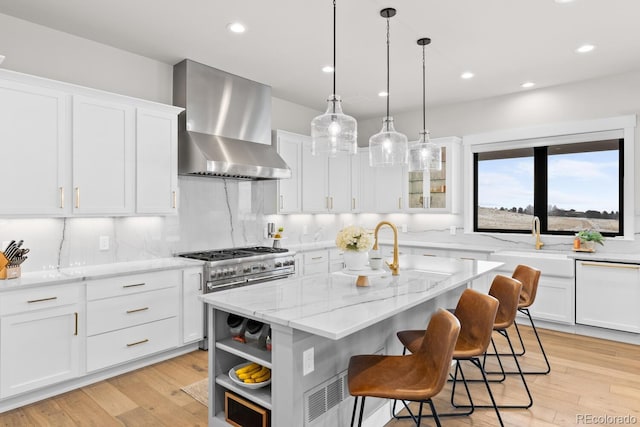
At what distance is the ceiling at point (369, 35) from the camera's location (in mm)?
2973

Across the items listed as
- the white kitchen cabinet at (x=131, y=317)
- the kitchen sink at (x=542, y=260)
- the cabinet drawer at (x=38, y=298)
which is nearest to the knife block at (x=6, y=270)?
the cabinet drawer at (x=38, y=298)

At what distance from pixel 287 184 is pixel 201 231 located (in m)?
1.28

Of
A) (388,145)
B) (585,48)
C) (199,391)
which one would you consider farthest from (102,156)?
(585,48)

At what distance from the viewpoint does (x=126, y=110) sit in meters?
3.50

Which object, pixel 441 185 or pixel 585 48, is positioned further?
pixel 441 185

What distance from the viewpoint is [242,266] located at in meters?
4.06

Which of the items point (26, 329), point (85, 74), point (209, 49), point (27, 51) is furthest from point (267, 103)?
point (26, 329)

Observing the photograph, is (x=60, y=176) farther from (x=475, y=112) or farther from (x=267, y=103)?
(x=475, y=112)

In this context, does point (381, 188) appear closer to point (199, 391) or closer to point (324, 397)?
point (199, 391)

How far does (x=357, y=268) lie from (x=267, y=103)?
9.47ft

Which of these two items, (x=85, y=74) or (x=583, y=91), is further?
(x=583, y=91)

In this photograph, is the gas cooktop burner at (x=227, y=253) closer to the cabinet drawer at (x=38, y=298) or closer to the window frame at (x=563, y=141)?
the cabinet drawer at (x=38, y=298)

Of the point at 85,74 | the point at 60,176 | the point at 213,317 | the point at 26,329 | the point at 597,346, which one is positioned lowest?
the point at 597,346

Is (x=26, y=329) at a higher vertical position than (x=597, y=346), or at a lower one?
higher
